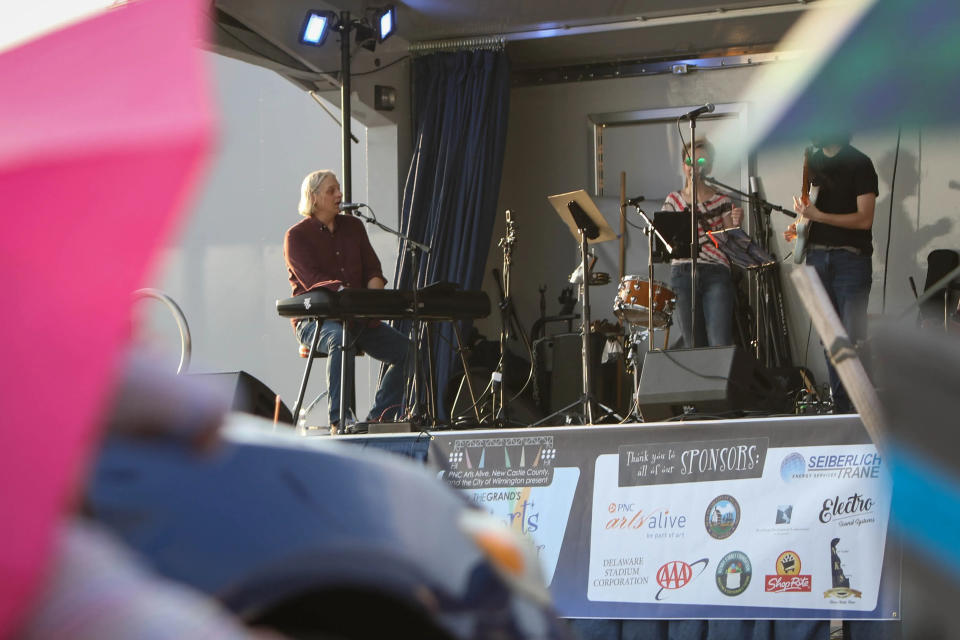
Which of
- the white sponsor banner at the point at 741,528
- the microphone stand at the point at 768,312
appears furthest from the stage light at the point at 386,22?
the white sponsor banner at the point at 741,528

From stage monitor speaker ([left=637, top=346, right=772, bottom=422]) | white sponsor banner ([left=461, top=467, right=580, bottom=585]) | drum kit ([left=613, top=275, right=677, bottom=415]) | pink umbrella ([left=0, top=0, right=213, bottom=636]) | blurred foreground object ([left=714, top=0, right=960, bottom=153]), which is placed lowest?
white sponsor banner ([left=461, top=467, right=580, bottom=585])

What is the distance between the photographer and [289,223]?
9.15 metres

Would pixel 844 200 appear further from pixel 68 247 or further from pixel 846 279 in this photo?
pixel 68 247

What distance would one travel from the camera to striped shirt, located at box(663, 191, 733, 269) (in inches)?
271

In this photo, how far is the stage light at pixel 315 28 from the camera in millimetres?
7676

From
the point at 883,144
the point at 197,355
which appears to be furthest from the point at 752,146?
the point at 197,355

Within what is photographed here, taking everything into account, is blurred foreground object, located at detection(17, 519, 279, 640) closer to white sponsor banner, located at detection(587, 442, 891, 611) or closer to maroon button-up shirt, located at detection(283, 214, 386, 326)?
white sponsor banner, located at detection(587, 442, 891, 611)

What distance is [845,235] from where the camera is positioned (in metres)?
5.98

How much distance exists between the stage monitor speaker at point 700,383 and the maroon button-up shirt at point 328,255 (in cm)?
185

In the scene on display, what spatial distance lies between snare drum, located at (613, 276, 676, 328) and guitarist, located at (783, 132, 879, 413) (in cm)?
111

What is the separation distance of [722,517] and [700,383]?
4.13 feet

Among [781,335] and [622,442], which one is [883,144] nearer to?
[622,442]

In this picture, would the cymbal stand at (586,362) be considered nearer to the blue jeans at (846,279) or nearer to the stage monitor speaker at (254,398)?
the blue jeans at (846,279)

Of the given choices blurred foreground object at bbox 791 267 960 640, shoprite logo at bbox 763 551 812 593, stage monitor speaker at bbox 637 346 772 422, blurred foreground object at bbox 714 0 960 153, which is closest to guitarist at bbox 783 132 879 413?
stage monitor speaker at bbox 637 346 772 422
